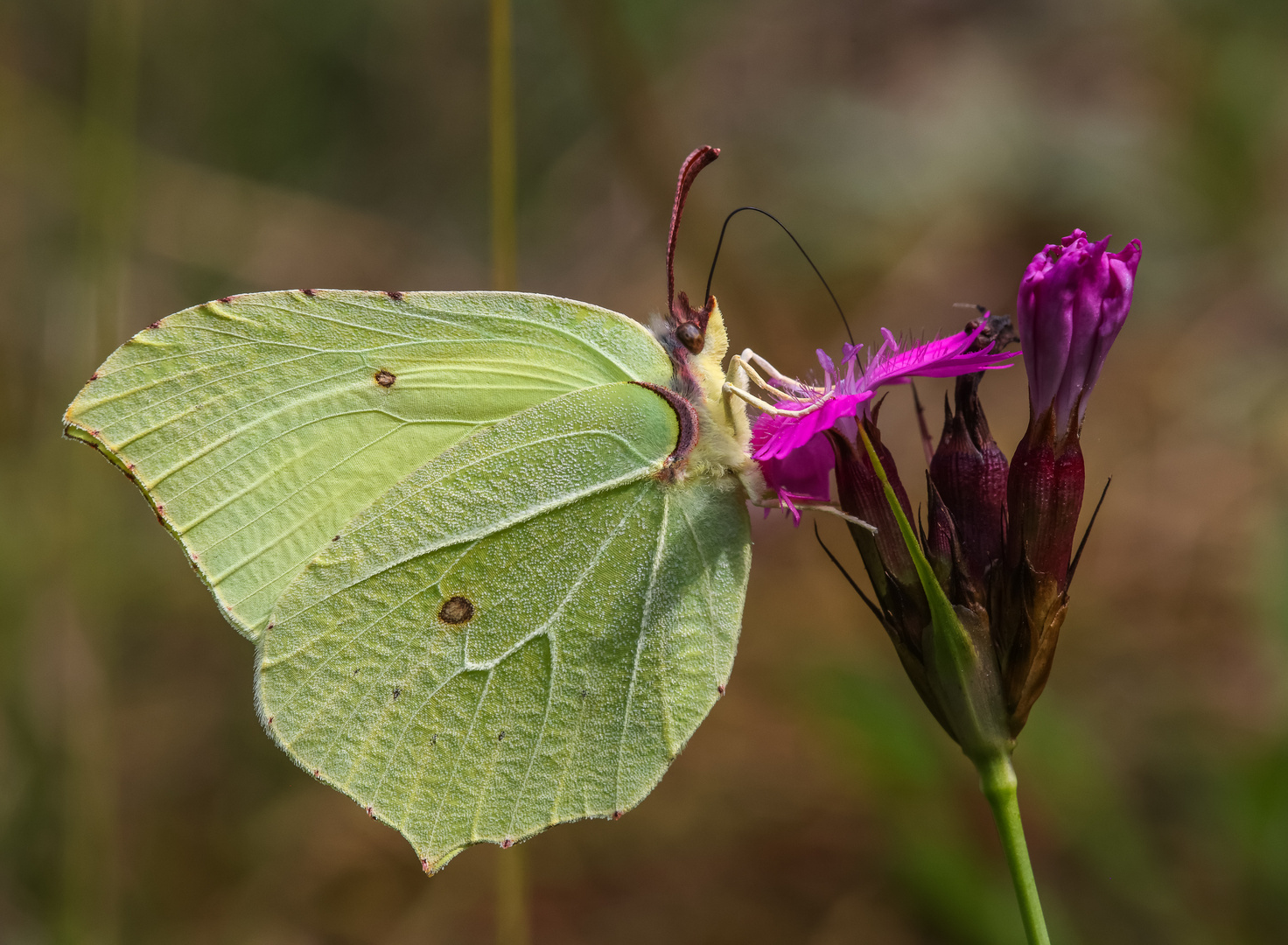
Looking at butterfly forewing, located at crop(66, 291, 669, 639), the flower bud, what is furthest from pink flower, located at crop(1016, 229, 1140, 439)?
butterfly forewing, located at crop(66, 291, 669, 639)

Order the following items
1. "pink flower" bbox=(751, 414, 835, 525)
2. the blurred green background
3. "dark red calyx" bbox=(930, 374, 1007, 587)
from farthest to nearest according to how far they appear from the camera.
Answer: the blurred green background < "pink flower" bbox=(751, 414, 835, 525) < "dark red calyx" bbox=(930, 374, 1007, 587)

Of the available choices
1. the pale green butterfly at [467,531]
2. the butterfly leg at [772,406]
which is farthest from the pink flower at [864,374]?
the pale green butterfly at [467,531]

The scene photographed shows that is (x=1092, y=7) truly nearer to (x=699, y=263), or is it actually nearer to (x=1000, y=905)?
(x=699, y=263)

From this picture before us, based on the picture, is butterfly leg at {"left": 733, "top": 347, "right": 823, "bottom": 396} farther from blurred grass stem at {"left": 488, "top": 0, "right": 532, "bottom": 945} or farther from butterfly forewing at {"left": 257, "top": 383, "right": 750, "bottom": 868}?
blurred grass stem at {"left": 488, "top": 0, "right": 532, "bottom": 945}

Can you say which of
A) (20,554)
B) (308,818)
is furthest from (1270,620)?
(20,554)

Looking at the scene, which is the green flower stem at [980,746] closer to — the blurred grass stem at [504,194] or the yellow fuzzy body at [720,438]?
the yellow fuzzy body at [720,438]

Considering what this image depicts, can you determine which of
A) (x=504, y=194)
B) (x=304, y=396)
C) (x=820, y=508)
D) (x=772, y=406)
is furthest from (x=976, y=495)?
(x=504, y=194)

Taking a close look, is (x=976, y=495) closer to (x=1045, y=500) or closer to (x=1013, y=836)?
(x=1045, y=500)
